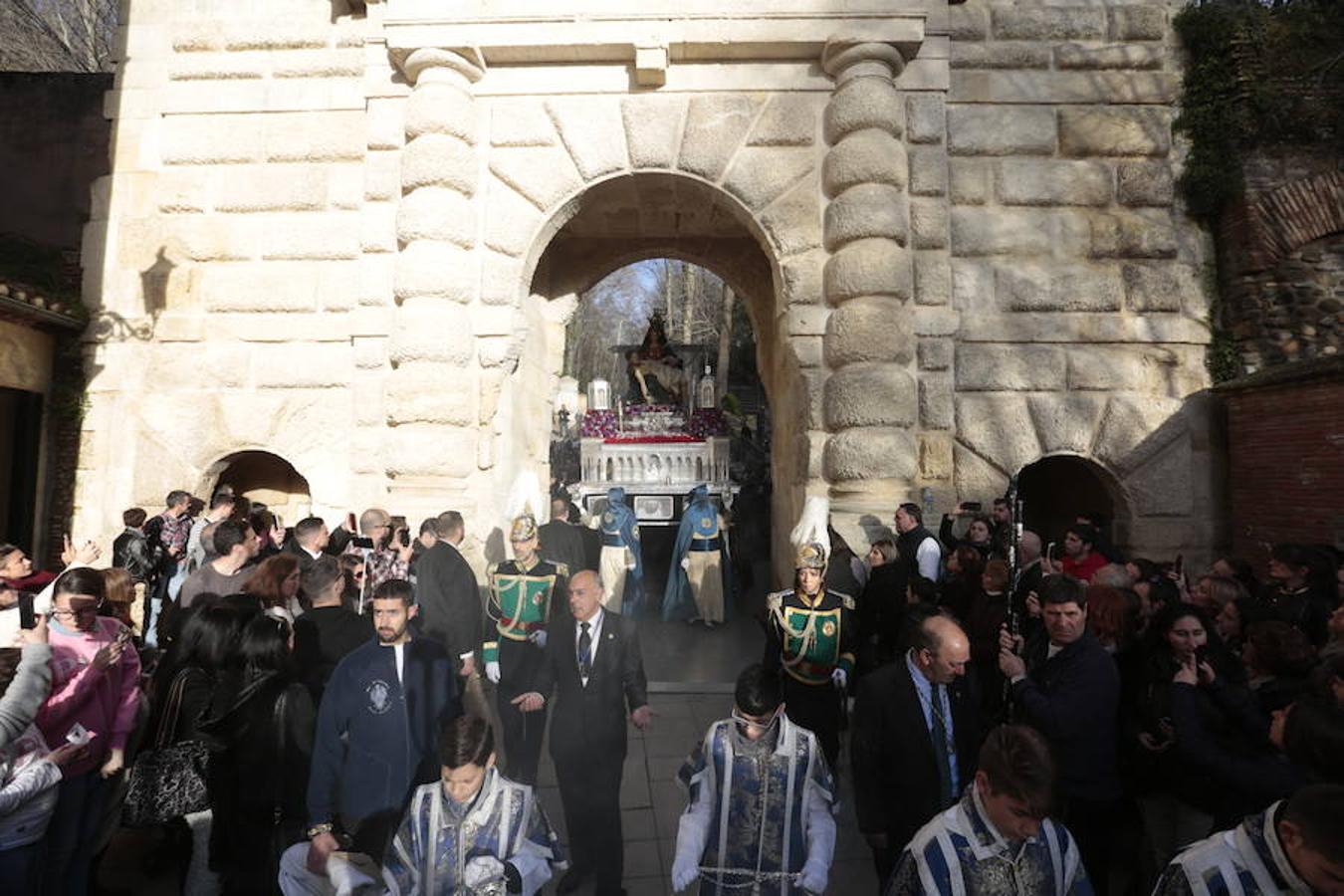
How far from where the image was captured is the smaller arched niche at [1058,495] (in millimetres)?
9094

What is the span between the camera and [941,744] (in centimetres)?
304

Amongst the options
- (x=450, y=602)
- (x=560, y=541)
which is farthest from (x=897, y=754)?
(x=560, y=541)

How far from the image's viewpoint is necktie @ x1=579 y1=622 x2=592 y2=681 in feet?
12.8

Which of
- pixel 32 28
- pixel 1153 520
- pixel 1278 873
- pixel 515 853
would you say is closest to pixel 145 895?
pixel 515 853

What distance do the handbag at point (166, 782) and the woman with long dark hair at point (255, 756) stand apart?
7cm

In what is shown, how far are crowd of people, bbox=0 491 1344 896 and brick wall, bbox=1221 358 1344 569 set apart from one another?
3080 mm

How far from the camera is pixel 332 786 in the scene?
2.97m

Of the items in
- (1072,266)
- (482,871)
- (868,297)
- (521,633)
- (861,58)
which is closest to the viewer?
(482,871)

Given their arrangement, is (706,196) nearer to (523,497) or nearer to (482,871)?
(523,497)

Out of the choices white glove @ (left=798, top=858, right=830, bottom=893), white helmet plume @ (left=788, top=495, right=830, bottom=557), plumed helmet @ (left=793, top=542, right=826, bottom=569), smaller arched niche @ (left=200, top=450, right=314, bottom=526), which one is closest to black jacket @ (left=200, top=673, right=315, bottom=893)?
white glove @ (left=798, top=858, right=830, bottom=893)

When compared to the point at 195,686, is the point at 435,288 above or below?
above

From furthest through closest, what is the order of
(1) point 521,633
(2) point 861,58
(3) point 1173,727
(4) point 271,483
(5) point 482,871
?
(4) point 271,483 < (2) point 861,58 < (1) point 521,633 < (3) point 1173,727 < (5) point 482,871

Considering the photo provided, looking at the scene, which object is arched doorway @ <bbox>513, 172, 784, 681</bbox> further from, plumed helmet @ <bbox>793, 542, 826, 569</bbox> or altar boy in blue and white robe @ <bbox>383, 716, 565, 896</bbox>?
altar boy in blue and white robe @ <bbox>383, 716, 565, 896</bbox>

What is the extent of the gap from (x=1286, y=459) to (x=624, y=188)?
756cm
